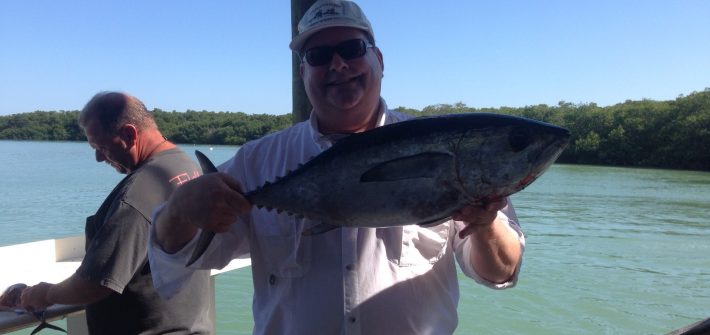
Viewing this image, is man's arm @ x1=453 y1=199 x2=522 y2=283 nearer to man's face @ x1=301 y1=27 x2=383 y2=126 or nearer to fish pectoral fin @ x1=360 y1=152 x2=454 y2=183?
fish pectoral fin @ x1=360 y1=152 x2=454 y2=183

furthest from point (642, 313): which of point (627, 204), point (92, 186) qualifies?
point (92, 186)

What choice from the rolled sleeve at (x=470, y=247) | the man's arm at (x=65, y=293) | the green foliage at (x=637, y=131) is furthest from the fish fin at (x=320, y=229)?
the green foliage at (x=637, y=131)

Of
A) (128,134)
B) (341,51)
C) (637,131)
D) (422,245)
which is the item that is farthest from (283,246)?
(637,131)

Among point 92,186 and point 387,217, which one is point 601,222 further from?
point 92,186

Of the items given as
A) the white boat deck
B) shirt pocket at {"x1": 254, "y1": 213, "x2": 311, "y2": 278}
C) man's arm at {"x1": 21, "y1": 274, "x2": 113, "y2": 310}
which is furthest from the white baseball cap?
the white boat deck

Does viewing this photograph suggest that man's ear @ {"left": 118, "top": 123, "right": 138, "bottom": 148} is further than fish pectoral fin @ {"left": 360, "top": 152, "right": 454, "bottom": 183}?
Yes

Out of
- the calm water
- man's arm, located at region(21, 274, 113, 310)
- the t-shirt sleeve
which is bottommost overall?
the calm water

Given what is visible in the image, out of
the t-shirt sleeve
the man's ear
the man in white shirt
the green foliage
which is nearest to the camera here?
the man in white shirt

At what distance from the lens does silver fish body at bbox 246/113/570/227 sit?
1.72 metres

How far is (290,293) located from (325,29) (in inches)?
43.0

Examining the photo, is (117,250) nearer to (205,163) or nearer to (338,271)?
(205,163)

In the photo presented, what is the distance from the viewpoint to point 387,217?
177 cm

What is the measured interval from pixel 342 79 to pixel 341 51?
118 mm

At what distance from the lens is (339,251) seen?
235cm
